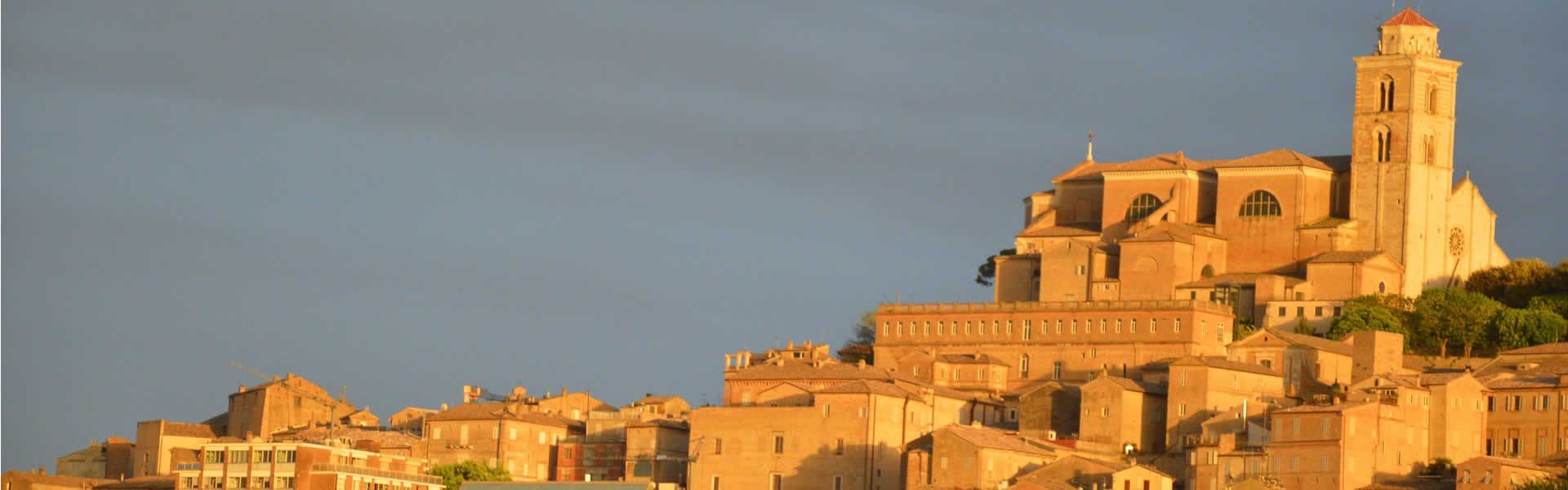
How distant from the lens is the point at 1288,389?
97.8 m

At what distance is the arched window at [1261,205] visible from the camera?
364 ft

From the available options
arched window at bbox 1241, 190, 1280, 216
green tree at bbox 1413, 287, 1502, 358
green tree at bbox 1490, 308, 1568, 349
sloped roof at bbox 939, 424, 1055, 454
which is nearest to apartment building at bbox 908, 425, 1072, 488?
sloped roof at bbox 939, 424, 1055, 454

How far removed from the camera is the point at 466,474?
100 metres

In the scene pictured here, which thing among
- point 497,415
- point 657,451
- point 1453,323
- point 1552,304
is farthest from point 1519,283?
point 497,415

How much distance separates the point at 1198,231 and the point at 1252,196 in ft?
8.65

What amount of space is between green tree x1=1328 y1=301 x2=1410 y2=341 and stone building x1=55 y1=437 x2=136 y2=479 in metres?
41.5

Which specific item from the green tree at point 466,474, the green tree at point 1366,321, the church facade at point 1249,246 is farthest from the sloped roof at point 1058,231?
the green tree at point 466,474

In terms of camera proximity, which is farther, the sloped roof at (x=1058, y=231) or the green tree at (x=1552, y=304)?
the sloped roof at (x=1058, y=231)

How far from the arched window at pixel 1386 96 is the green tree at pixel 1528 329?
10.8 m

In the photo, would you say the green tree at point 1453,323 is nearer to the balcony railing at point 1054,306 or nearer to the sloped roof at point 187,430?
the balcony railing at point 1054,306

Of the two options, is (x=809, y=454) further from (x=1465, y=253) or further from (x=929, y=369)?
(x=1465, y=253)

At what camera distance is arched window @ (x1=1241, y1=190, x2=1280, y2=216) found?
111 meters

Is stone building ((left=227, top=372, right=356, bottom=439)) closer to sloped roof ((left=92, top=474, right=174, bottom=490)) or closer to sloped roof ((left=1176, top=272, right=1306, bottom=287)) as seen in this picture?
sloped roof ((left=92, top=474, right=174, bottom=490))

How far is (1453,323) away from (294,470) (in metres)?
37.1
